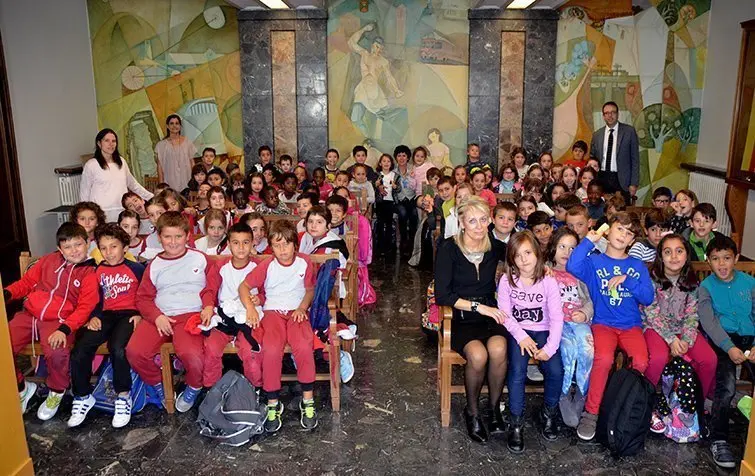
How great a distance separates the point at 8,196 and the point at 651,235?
618 centimetres

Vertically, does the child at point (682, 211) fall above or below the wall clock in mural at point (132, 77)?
below

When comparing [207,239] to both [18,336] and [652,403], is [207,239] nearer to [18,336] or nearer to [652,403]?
[18,336]

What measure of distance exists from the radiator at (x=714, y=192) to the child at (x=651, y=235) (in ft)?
11.4

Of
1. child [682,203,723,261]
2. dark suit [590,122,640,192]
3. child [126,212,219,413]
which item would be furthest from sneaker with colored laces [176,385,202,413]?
dark suit [590,122,640,192]

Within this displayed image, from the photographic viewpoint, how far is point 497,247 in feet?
13.2

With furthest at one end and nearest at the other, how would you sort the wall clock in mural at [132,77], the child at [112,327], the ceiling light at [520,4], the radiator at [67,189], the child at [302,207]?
1. the wall clock in mural at [132,77]
2. the ceiling light at [520,4]
3. the radiator at [67,189]
4. the child at [302,207]
5. the child at [112,327]

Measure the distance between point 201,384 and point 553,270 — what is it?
2.30 meters

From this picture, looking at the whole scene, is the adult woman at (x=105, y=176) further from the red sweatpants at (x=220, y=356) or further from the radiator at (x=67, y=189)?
the red sweatpants at (x=220, y=356)

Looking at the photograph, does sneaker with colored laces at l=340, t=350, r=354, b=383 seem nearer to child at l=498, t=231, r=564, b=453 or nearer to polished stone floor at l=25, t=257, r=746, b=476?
polished stone floor at l=25, t=257, r=746, b=476

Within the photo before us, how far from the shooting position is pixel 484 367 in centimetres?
366

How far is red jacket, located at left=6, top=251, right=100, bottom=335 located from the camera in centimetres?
399

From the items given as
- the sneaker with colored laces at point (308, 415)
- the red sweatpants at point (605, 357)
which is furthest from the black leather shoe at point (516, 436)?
the sneaker with colored laces at point (308, 415)

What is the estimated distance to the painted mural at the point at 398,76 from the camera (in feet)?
28.9

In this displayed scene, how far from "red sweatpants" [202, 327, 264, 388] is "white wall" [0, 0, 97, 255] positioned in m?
4.25
